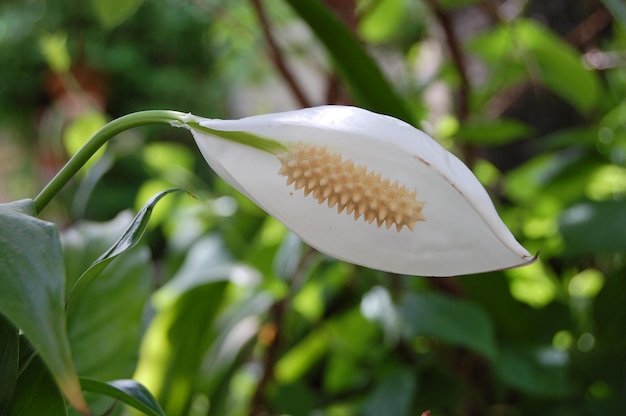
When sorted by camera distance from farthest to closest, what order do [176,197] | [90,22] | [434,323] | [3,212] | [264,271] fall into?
[90,22]
[176,197]
[264,271]
[434,323]
[3,212]

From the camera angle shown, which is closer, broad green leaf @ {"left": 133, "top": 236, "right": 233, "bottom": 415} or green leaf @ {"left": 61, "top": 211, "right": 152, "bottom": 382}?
green leaf @ {"left": 61, "top": 211, "right": 152, "bottom": 382}

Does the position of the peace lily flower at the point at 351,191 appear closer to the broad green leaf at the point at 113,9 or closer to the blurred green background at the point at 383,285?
the blurred green background at the point at 383,285

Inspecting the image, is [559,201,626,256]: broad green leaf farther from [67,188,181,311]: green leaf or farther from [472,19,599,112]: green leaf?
[67,188,181,311]: green leaf

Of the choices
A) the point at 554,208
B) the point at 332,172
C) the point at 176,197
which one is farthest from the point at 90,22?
the point at 332,172

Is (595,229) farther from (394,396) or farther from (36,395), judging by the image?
(36,395)

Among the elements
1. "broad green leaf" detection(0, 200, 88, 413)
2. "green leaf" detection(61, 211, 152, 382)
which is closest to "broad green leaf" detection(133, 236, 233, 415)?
"green leaf" detection(61, 211, 152, 382)

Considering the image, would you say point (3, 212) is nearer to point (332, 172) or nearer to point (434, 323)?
point (332, 172)
